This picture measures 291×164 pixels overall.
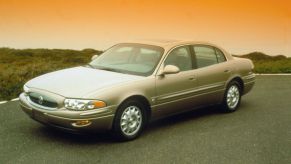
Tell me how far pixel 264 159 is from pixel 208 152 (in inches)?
29.6

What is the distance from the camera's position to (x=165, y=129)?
8.79 m

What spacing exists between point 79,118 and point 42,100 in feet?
2.40

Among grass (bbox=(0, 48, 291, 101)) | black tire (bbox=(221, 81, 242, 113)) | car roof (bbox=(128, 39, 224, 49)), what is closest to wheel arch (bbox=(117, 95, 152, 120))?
car roof (bbox=(128, 39, 224, 49))

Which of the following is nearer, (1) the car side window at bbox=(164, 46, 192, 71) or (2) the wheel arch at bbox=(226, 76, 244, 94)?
(1) the car side window at bbox=(164, 46, 192, 71)

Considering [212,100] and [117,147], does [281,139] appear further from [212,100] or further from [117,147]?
[117,147]

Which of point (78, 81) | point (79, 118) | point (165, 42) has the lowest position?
point (79, 118)

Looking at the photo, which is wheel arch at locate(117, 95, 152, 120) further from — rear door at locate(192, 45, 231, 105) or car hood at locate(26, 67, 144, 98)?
rear door at locate(192, 45, 231, 105)

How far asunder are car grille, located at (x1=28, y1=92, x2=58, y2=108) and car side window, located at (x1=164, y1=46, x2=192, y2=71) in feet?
6.79

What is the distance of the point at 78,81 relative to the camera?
7938 mm

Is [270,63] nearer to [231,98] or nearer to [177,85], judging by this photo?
[231,98]

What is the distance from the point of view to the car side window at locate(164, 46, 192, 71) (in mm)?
8870

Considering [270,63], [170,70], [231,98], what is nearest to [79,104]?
[170,70]

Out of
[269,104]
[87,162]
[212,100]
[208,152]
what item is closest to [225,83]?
[212,100]

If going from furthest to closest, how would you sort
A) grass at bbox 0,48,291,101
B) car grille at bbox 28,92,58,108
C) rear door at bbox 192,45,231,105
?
grass at bbox 0,48,291,101, rear door at bbox 192,45,231,105, car grille at bbox 28,92,58,108
